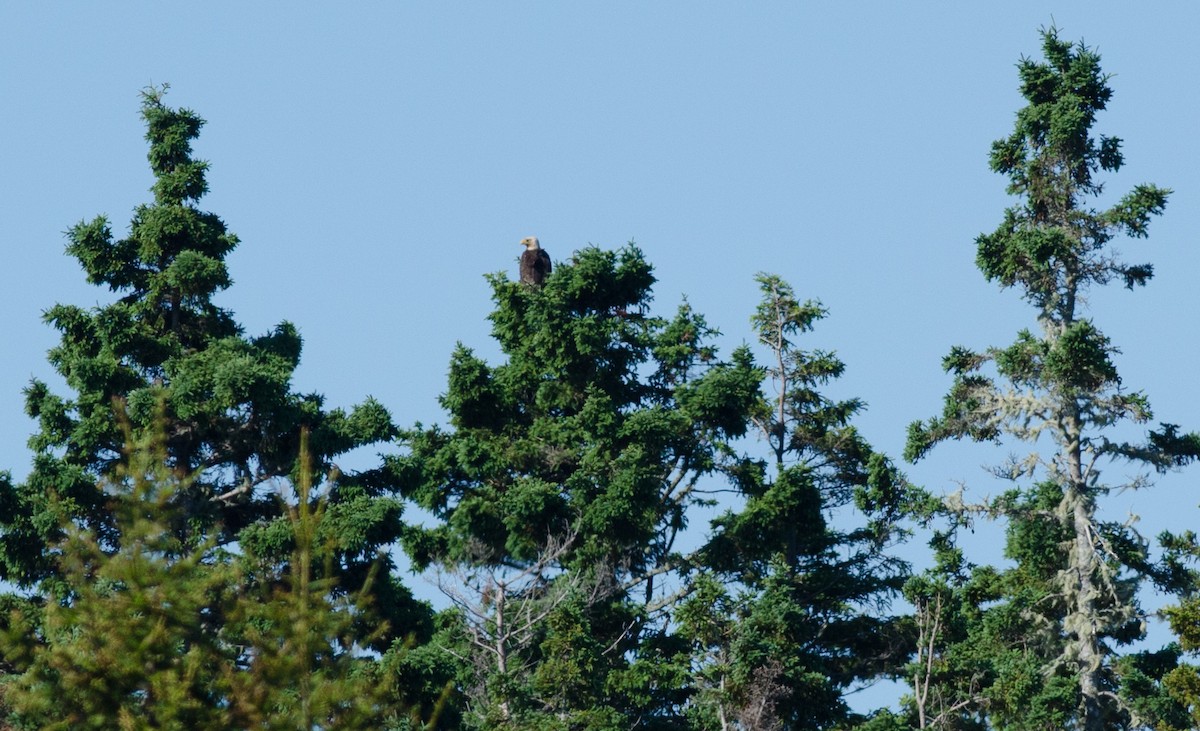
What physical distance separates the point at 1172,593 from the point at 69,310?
19356 mm

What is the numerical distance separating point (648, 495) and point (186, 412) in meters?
7.90

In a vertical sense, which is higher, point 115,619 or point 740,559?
point 740,559

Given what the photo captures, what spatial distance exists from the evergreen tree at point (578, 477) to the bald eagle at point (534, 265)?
0.66 meters

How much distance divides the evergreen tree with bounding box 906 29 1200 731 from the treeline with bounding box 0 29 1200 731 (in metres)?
0.05

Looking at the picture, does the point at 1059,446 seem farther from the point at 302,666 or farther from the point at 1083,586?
the point at 302,666

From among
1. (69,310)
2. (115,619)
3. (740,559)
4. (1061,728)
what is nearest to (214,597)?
(115,619)

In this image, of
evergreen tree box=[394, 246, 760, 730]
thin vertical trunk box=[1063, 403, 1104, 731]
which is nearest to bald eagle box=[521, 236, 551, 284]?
evergreen tree box=[394, 246, 760, 730]

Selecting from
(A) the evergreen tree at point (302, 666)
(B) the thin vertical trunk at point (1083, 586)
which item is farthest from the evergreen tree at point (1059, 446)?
(A) the evergreen tree at point (302, 666)

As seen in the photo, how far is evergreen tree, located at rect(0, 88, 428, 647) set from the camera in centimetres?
3916

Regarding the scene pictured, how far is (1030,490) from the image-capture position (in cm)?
3728

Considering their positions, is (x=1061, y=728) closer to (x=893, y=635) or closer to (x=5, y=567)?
(x=893, y=635)

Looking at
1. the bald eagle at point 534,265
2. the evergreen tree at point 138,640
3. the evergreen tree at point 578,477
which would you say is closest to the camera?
the evergreen tree at point 138,640

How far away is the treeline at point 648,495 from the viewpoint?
3481 cm

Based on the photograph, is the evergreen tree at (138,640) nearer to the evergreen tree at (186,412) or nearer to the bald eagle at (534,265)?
the evergreen tree at (186,412)
